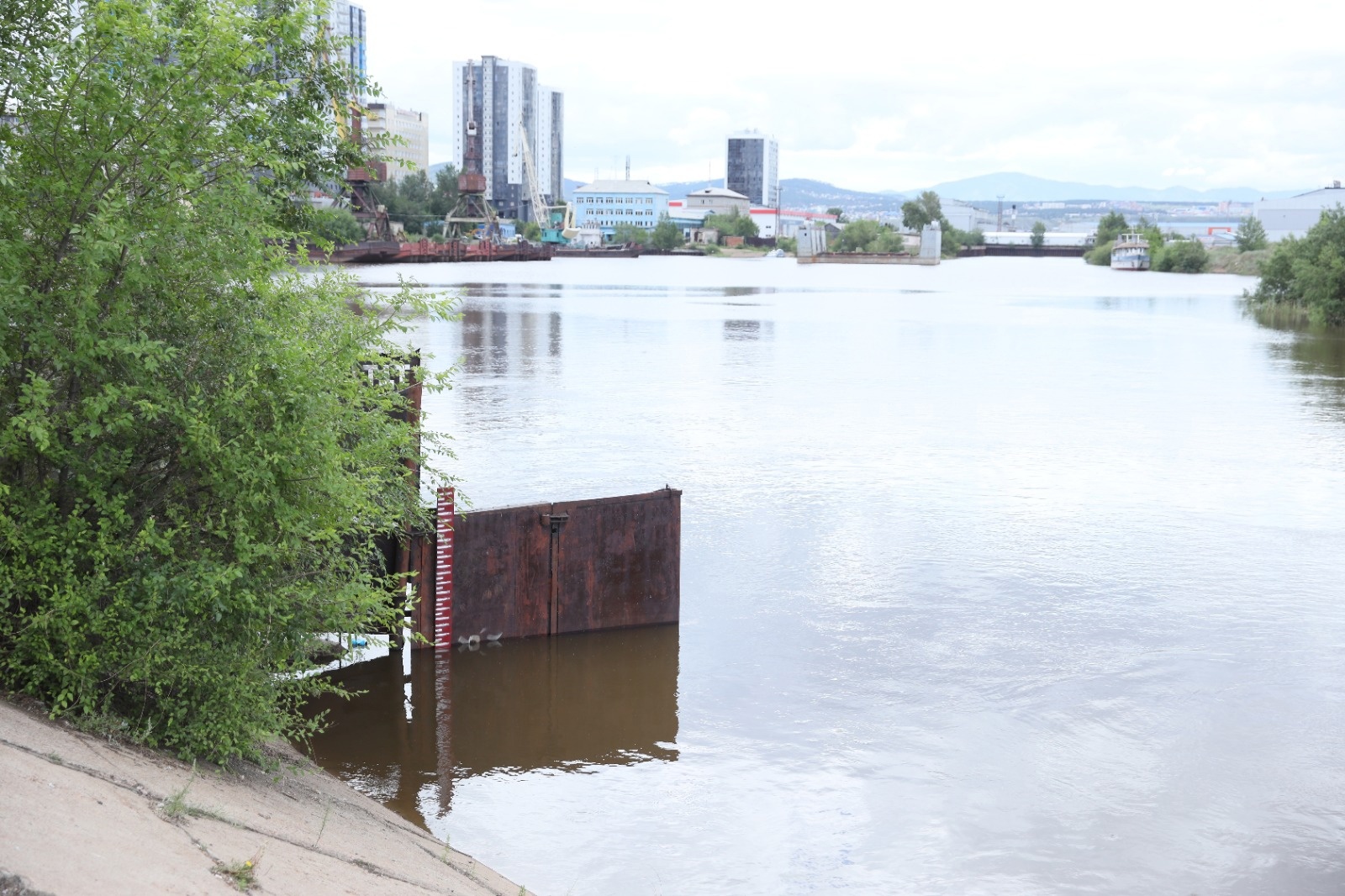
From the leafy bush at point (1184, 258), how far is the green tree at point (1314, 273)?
8879 centimetres

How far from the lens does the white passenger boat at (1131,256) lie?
610 feet

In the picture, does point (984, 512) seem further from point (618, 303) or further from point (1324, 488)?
point (618, 303)

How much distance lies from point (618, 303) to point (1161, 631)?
6734cm

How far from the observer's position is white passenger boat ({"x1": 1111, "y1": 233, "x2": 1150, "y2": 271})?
7318 inches

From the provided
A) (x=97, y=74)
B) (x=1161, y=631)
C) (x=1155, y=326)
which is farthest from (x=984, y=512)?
(x=1155, y=326)

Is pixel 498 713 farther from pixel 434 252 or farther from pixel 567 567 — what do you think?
pixel 434 252

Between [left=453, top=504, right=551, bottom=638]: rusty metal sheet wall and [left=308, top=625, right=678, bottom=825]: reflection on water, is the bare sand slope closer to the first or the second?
[left=308, top=625, right=678, bottom=825]: reflection on water

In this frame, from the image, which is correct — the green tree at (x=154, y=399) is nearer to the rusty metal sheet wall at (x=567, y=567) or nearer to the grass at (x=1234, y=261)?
the rusty metal sheet wall at (x=567, y=567)

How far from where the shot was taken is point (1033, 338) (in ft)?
195

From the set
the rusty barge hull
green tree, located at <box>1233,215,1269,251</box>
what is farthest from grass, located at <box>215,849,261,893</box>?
green tree, located at <box>1233,215,1269,251</box>

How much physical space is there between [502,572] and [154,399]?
5.60m

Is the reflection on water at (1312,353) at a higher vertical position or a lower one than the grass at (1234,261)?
lower

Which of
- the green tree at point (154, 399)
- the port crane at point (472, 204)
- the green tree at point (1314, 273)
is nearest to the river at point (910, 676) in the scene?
the green tree at point (154, 399)

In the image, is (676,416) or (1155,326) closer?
(676,416)
